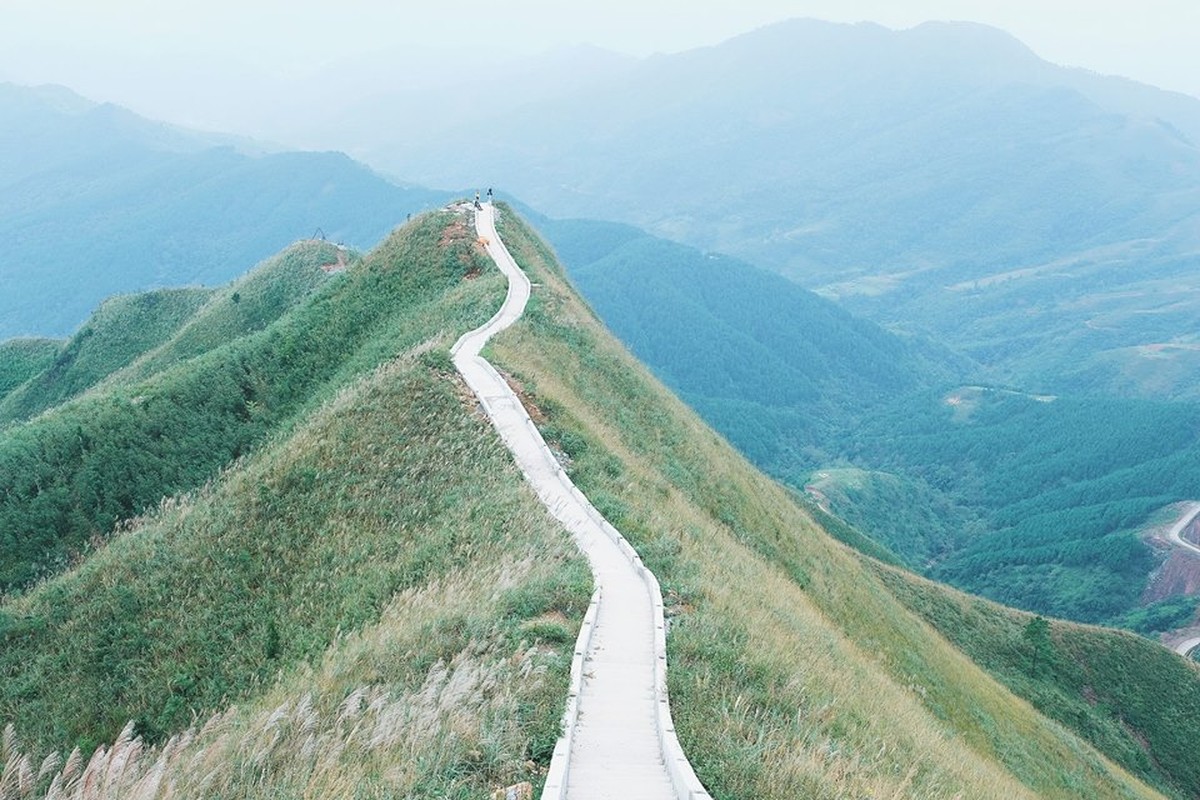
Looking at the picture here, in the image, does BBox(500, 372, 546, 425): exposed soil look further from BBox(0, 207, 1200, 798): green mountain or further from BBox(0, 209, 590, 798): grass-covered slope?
BBox(0, 209, 590, 798): grass-covered slope

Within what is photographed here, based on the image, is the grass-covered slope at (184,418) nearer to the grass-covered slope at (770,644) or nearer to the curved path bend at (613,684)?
the grass-covered slope at (770,644)

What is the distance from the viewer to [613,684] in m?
11.8

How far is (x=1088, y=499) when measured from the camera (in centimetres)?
17150

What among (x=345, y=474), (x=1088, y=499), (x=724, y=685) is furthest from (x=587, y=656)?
(x=1088, y=499)

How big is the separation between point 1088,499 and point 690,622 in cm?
18526

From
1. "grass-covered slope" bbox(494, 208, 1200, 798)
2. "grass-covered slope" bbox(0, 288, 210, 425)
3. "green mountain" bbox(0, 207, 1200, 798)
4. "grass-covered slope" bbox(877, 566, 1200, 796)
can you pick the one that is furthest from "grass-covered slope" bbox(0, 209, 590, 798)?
"grass-covered slope" bbox(0, 288, 210, 425)

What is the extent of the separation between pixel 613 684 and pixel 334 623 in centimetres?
731

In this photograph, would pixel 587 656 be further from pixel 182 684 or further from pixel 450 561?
pixel 182 684

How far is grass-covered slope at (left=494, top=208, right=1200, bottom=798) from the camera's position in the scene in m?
11.0

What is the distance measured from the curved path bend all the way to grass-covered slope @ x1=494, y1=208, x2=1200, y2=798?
1.22 feet

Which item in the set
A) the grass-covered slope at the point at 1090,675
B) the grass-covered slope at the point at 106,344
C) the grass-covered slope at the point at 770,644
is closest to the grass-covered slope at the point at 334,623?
the grass-covered slope at the point at 770,644

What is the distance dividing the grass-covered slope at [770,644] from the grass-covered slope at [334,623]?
7.15 feet

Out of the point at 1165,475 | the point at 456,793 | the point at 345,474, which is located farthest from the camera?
the point at 1165,475

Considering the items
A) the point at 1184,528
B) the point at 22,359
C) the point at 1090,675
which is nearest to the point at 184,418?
the point at 1090,675
